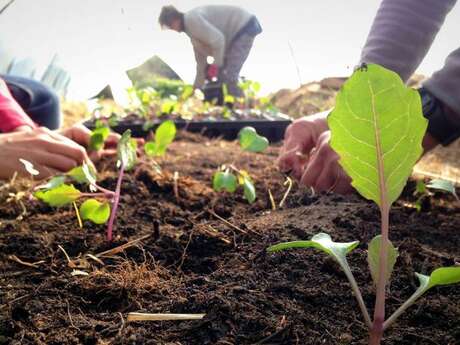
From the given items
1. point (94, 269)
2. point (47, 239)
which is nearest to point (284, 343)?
point (94, 269)

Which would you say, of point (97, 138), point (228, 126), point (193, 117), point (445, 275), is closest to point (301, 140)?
point (97, 138)

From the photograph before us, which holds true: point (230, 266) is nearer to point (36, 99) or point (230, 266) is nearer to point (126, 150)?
point (126, 150)

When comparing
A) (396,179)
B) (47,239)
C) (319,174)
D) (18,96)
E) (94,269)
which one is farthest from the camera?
(18,96)

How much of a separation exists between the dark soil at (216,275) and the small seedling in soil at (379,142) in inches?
3.9

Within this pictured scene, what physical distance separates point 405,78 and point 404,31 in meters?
0.19

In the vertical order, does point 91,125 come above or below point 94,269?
below

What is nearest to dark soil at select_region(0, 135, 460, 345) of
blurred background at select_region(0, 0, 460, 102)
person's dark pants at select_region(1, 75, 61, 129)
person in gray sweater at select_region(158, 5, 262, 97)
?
blurred background at select_region(0, 0, 460, 102)

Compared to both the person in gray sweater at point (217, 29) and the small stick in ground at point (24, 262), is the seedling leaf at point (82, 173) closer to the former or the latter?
the small stick in ground at point (24, 262)

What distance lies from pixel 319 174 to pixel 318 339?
73 centimetres

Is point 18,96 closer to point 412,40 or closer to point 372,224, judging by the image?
point 412,40

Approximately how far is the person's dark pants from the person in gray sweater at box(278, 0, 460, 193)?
1.65 m

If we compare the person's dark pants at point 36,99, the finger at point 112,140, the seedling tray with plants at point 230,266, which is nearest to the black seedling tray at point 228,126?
the person's dark pants at point 36,99

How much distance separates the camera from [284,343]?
48 centimetres

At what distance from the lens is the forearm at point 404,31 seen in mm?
1340
